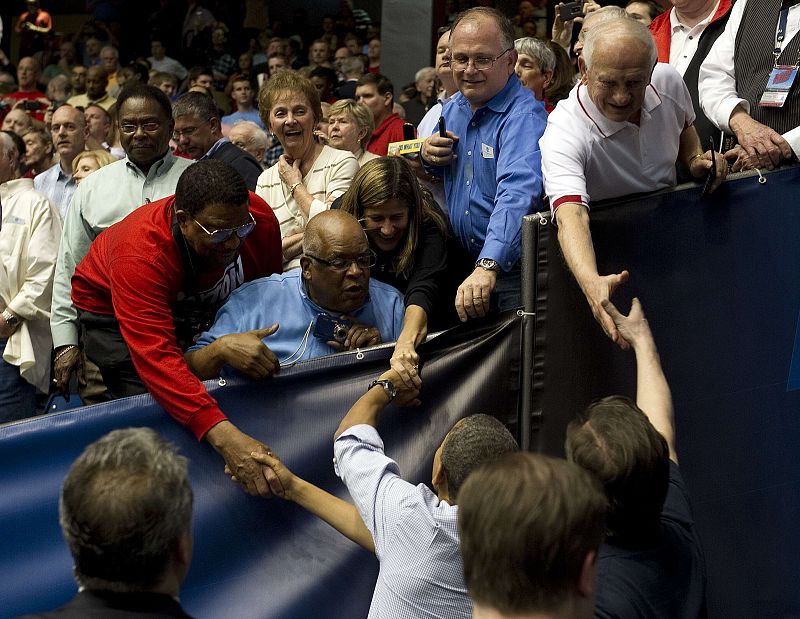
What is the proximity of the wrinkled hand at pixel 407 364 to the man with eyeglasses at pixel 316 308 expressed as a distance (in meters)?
0.26

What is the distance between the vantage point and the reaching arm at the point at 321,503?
3064 mm

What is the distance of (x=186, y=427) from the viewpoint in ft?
11.1

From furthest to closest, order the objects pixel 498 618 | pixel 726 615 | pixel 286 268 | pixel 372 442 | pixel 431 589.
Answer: pixel 286 268, pixel 726 615, pixel 372 442, pixel 431 589, pixel 498 618

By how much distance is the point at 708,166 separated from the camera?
362 cm

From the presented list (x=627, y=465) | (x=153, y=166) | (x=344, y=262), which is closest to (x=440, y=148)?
(x=344, y=262)

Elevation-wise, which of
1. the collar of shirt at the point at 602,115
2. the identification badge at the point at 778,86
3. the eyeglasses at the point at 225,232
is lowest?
the eyeglasses at the point at 225,232

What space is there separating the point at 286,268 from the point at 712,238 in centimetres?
178

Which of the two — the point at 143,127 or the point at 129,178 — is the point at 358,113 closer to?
the point at 143,127

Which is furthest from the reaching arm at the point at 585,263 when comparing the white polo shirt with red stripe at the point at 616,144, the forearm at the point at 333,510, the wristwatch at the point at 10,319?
the wristwatch at the point at 10,319

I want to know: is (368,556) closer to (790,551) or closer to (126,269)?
(126,269)

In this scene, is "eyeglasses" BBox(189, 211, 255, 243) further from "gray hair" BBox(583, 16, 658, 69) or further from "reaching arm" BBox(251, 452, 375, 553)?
"gray hair" BBox(583, 16, 658, 69)

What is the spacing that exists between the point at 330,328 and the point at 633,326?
1079mm

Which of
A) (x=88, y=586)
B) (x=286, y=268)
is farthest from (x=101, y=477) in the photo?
(x=286, y=268)

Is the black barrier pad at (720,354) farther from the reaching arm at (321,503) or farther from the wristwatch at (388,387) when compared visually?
the reaching arm at (321,503)
